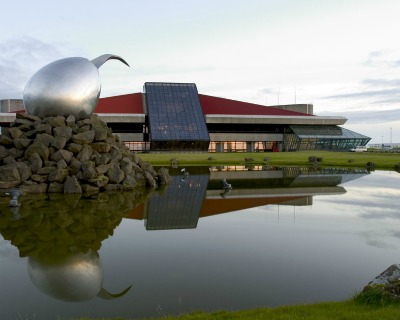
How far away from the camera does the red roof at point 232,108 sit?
87188mm

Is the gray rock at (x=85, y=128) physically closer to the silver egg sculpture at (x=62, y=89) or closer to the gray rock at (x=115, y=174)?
the silver egg sculpture at (x=62, y=89)

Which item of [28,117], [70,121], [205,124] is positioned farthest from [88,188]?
[205,124]

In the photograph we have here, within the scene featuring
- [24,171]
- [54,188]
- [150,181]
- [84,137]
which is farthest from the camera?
[150,181]

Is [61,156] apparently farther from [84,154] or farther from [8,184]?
[8,184]

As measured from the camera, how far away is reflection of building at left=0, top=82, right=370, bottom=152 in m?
79.0

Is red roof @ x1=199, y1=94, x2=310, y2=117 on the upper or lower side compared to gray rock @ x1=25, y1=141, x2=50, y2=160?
upper

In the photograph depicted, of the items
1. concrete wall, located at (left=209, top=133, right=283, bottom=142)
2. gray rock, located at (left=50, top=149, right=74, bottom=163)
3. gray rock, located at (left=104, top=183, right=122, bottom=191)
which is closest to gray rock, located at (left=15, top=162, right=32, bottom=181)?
gray rock, located at (left=50, top=149, right=74, bottom=163)

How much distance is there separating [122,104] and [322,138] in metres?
39.0

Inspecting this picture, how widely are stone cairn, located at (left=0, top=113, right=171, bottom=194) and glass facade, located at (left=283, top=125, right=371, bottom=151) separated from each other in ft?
202

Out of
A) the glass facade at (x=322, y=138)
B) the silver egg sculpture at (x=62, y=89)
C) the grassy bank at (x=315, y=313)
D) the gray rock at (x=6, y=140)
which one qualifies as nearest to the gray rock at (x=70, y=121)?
the silver egg sculpture at (x=62, y=89)

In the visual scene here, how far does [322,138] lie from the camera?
8600 cm

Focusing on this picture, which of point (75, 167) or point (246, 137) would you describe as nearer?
point (75, 167)

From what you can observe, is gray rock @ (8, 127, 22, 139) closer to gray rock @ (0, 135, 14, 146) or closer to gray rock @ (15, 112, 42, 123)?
gray rock @ (0, 135, 14, 146)

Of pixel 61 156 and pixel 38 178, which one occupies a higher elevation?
pixel 61 156
